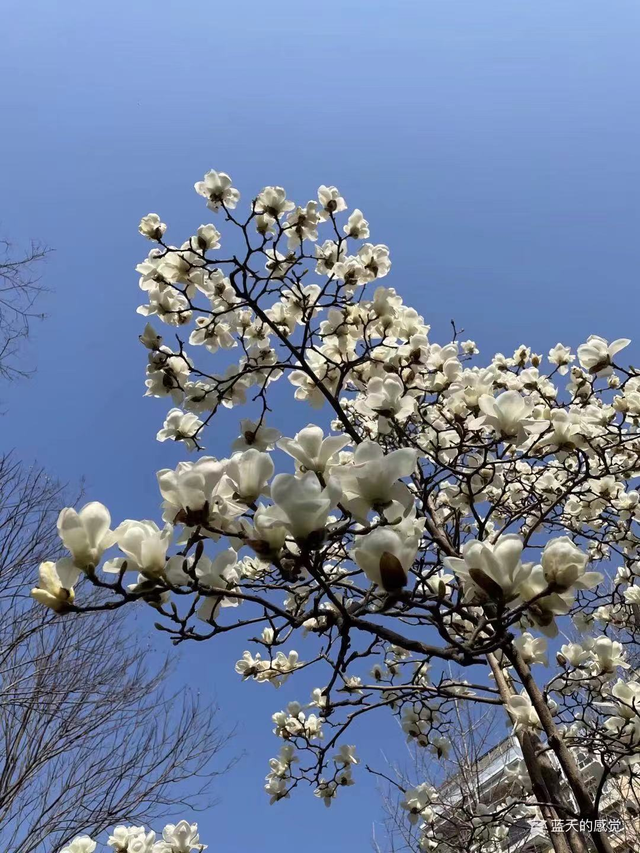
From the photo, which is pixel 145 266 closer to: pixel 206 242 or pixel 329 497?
pixel 206 242

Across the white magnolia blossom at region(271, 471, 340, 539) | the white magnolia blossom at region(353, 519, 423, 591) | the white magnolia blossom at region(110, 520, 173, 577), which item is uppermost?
the white magnolia blossom at region(110, 520, 173, 577)

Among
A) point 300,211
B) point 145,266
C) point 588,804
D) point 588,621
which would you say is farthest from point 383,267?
point 588,621

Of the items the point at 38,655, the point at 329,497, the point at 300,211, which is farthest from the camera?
the point at 38,655

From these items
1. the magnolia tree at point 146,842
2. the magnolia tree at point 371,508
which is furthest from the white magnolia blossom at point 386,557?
the magnolia tree at point 146,842

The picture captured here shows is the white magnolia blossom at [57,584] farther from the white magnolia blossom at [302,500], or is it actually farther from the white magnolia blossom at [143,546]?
the white magnolia blossom at [302,500]

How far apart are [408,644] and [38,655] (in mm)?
4335

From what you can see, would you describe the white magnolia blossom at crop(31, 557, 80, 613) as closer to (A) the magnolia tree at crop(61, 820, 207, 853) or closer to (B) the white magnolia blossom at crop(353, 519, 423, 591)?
(B) the white magnolia blossom at crop(353, 519, 423, 591)

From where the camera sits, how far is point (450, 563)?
→ 945 millimetres

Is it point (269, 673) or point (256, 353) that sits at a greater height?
point (256, 353)

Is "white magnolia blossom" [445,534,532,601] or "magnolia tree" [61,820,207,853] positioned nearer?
"white magnolia blossom" [445,534,532,601]

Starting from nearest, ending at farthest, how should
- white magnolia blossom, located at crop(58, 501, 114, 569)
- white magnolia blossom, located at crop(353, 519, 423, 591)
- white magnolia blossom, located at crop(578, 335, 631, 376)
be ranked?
white magnolia blossom, located at crop(353, 519, 423, 591), white magnolia blossom, located at crop(58, 501, 114, 569), white magnolia blossom, located at crop(578, 335, 631, 376)

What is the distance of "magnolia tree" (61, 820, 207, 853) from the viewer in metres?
2.29

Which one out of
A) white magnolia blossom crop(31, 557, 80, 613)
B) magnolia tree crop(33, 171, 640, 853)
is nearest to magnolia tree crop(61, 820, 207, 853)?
magnolia tree crop(33, 171, 640, 853)

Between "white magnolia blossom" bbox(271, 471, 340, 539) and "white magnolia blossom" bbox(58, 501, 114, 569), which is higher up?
"white magnolia blossom" bbox(58, 501, 114, 569)
